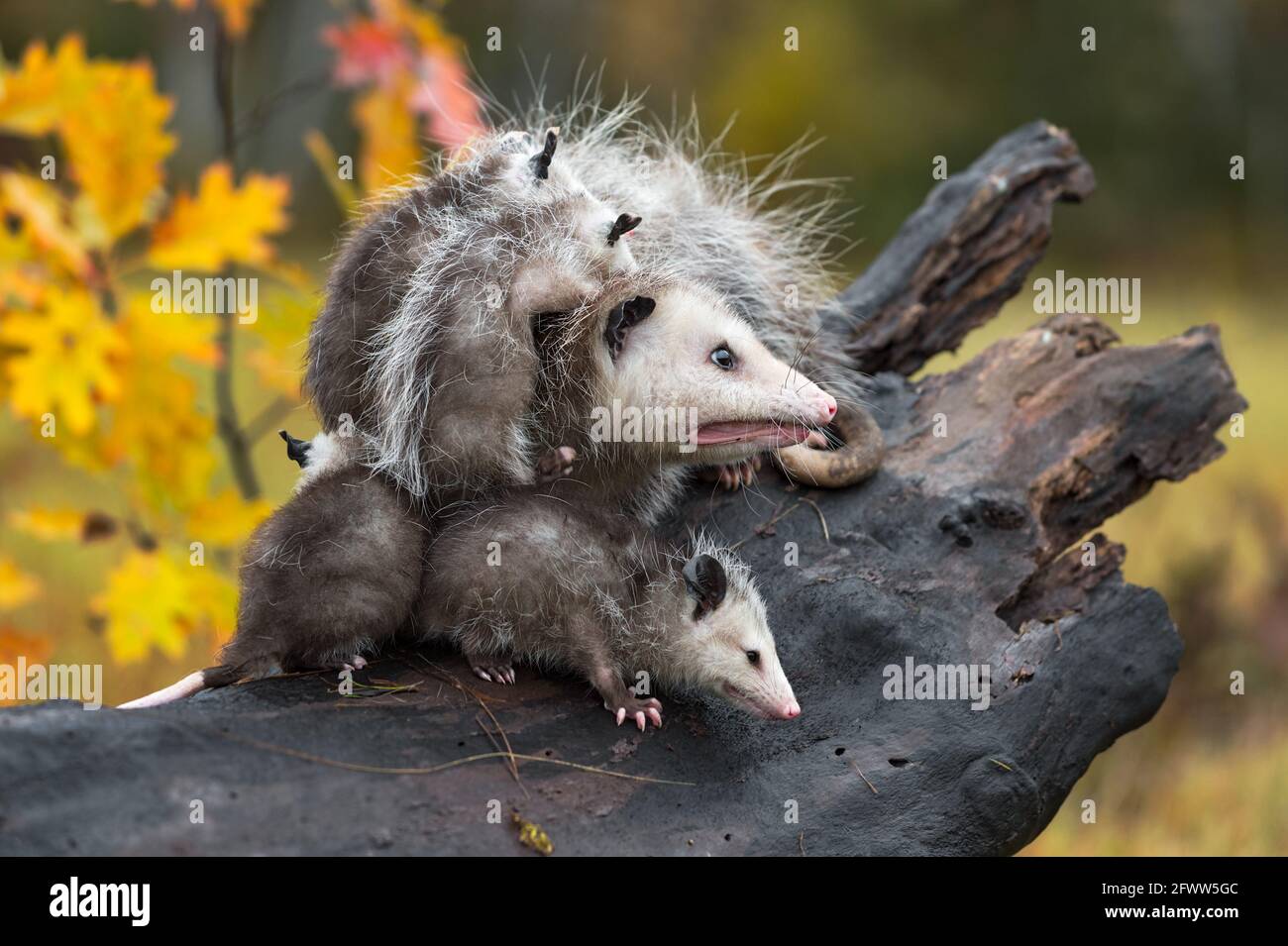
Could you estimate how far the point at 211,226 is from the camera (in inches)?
139

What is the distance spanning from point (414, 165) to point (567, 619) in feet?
6.65

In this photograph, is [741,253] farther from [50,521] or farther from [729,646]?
[50,521]

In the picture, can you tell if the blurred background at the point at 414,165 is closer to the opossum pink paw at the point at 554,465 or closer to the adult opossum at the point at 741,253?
the adult opossum at the point at 741,253

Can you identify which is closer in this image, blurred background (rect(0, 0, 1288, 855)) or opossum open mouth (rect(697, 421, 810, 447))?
opossum open mouth (rect(697, 421, 810, 447))

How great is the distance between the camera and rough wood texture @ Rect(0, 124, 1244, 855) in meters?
2.55

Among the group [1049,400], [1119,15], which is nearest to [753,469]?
[1049,400]

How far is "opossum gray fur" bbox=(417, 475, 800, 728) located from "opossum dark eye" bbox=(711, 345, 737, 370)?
0.50 meters

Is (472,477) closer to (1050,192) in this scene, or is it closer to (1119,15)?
(1050,192)

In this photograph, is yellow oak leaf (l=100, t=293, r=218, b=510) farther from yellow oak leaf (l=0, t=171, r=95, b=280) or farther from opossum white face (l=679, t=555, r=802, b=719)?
opossum white face (l=679, t=555, r=802, b=719)

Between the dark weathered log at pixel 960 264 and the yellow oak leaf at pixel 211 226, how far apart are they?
1981mm

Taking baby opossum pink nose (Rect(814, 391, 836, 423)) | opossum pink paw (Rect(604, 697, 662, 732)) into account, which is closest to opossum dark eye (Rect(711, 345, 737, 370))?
baby opossum pink nose (Rect(814, 391, 836, 423))

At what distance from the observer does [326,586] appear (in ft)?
9.85

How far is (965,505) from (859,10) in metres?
9.95

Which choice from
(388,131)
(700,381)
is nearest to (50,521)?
(388,131)
